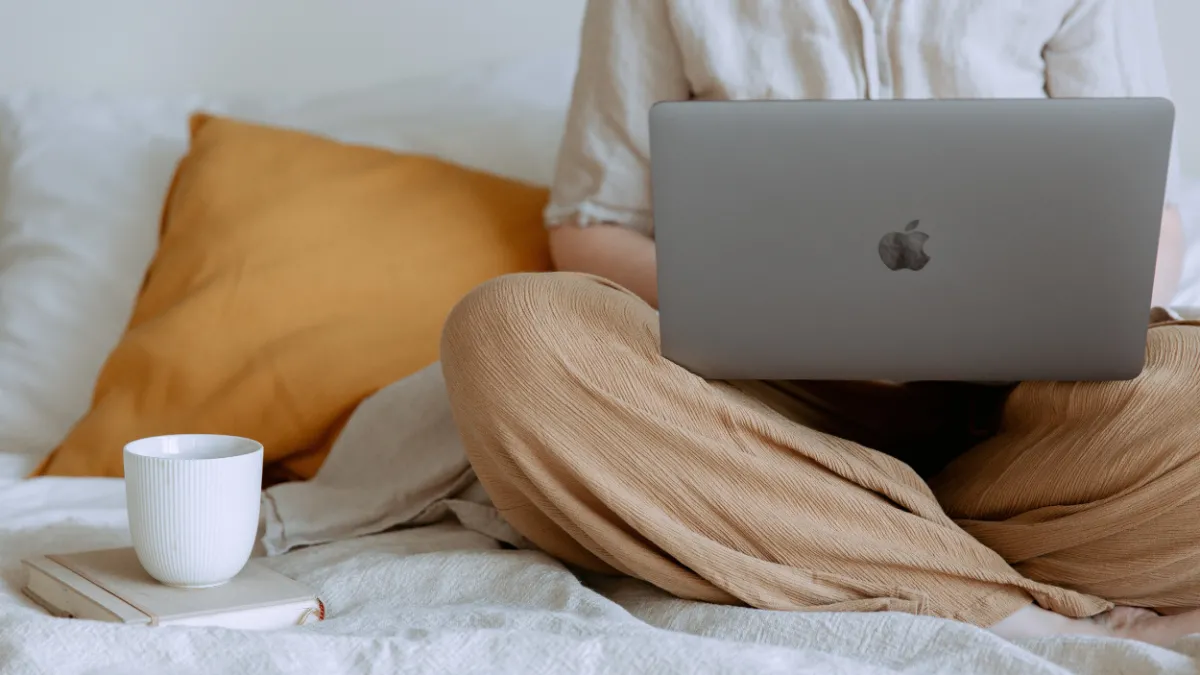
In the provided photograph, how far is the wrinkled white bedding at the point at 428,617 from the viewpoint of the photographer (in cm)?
74

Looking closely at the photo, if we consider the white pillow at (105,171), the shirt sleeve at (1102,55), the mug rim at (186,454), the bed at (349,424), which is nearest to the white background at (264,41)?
the bed at (349,424)

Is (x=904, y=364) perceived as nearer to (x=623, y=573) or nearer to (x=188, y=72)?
(x=623, y=573)

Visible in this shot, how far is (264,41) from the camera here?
6.55ft

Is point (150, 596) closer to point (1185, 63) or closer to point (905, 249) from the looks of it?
point (905, 249)

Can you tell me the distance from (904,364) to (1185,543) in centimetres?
28

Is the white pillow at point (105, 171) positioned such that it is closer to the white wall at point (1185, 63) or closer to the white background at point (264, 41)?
the white background at point (264, 41)

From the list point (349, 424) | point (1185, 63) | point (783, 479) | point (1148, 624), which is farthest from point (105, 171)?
point (1185, 63)

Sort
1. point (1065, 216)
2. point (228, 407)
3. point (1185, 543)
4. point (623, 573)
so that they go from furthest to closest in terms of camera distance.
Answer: point (228, 407) → point (623, 573) → point (1185, 543) → point (1065, 216)

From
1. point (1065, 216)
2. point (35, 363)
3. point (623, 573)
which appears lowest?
point (623, 573)

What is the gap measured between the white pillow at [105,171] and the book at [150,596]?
18.9 inches

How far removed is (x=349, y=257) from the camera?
143 centimetres

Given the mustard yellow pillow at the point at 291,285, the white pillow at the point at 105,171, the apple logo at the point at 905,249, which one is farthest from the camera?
the white pillow at the point at 105,171

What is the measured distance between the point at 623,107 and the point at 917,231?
607mm

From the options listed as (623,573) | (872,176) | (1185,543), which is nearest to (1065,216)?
(872,176)
